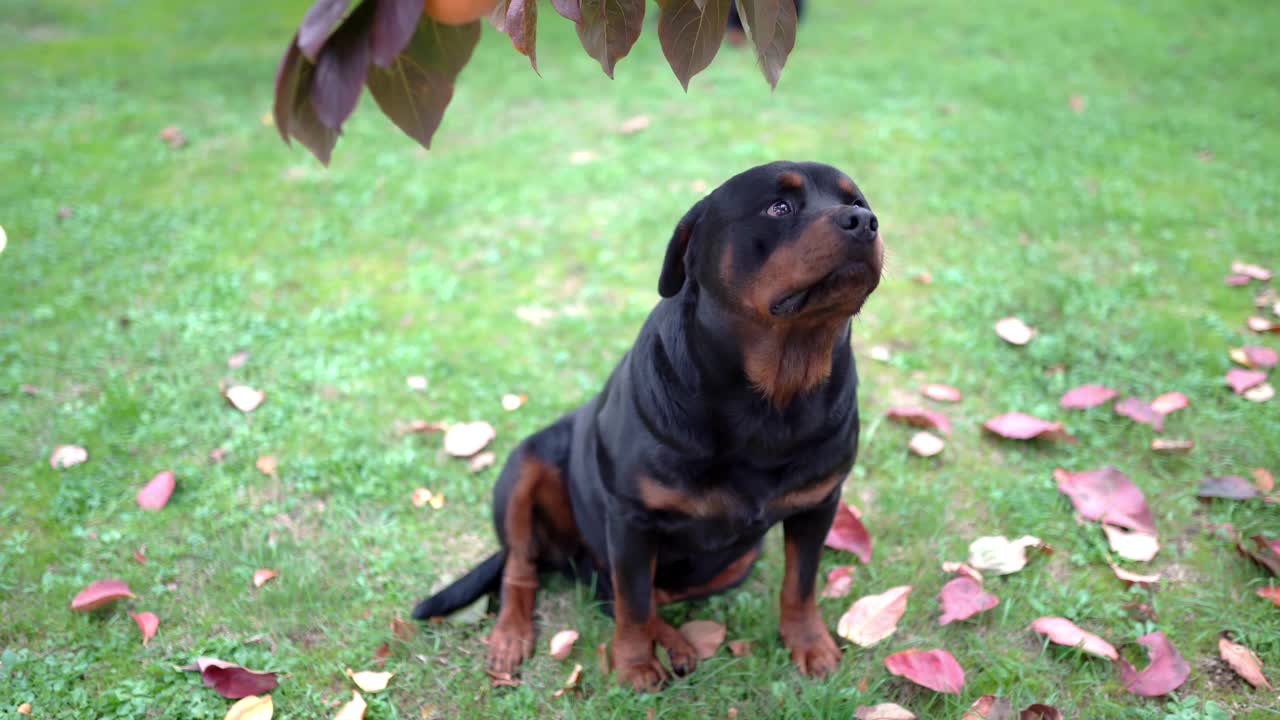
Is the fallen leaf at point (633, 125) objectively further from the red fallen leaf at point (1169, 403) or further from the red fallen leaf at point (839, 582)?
the red fallen leaf at point (839, 582)

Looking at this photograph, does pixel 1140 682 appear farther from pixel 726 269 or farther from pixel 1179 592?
pixel 726 269

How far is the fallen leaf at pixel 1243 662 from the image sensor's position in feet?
7.38

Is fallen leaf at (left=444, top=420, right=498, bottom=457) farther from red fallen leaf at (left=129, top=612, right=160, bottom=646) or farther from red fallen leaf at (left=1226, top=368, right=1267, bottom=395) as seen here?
red fallen leaf at (left=1226, top=368, right=1267, bottom=395)

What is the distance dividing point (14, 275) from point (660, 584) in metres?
3.66

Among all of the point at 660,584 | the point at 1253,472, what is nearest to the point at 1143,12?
the point at 1253,472

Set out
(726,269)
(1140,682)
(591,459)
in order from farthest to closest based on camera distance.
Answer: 1. (591,459)
2. (1140,682)
3. (726,269)

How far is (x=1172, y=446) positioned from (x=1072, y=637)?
3.62 feet

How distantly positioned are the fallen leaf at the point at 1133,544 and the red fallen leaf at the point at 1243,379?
104 centimetres

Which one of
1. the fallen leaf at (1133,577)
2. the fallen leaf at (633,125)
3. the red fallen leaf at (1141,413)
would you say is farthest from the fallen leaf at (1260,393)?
the fallen leaf at (633,125)

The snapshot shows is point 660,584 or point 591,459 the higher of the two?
point 591,459

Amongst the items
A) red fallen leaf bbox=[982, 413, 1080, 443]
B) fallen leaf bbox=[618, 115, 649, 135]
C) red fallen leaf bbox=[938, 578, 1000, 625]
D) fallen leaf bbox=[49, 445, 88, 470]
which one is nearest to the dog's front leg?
red fallen leaf bbox=[938, 578, 1000, 625]

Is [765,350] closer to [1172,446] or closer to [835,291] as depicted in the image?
[835,291]

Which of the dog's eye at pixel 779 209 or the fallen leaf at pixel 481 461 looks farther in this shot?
the fallen leaf at pixel 481 461

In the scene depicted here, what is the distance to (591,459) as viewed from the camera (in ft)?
7.91
